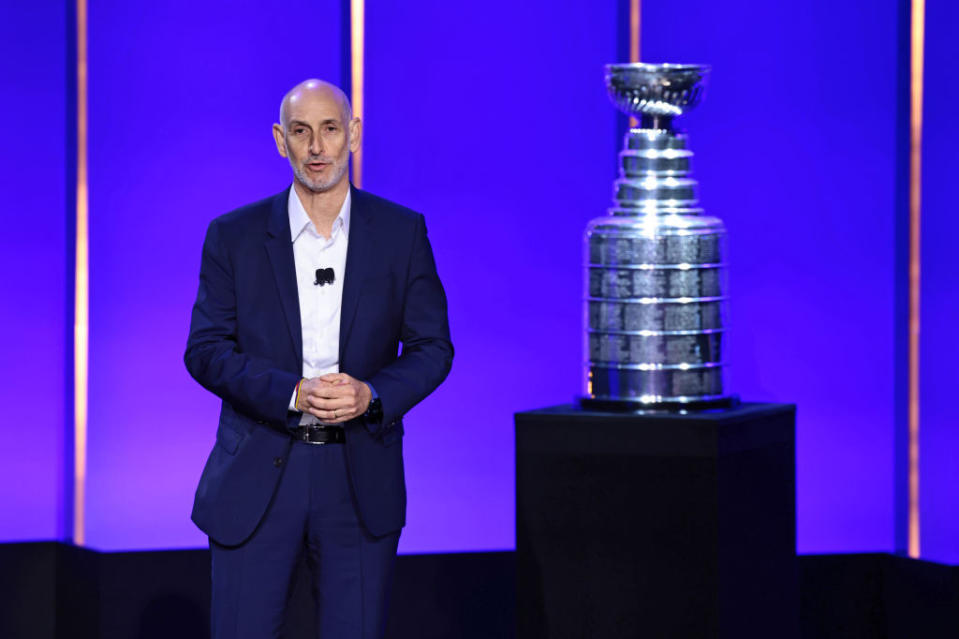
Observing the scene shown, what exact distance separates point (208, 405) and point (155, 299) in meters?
0.35

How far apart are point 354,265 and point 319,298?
9 centimetres

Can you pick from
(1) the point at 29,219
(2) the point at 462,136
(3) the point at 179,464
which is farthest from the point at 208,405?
(2) the point at 462,136

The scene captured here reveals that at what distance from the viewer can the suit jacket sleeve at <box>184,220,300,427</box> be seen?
282cm

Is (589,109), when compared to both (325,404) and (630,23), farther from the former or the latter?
(325,404)

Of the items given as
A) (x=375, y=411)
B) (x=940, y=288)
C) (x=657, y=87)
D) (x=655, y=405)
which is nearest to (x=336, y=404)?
(x=375, y=411)

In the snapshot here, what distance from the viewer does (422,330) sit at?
3.01 m

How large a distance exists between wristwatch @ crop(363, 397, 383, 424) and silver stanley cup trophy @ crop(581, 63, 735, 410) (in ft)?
2.25

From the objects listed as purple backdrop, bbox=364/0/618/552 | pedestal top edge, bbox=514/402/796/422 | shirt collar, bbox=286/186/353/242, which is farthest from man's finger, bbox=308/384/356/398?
purple backdrop, bbox=364/0/618/552

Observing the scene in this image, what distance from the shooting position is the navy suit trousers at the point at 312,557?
288cm

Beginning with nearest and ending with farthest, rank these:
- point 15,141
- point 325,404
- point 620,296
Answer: point 325,404
point 620,296
point 15,141

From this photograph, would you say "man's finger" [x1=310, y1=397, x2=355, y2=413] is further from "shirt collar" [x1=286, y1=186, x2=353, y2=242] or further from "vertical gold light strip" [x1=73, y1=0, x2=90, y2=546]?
"vertical gold light strip" [x1=73, y1=0, x2=90, y2=546]

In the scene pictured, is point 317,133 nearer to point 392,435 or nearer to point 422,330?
point 422,330

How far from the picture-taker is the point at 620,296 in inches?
130

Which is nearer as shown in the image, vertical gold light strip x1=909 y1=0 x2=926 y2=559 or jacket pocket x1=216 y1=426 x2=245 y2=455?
jacket pocket x1=216 y1=426 x2=245 y2=455
